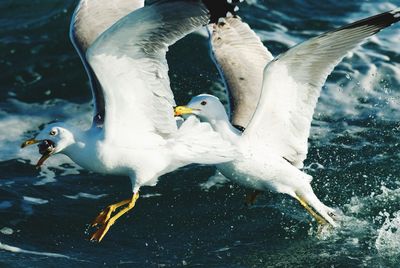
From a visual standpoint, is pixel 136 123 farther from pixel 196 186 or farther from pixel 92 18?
pixel 196 186

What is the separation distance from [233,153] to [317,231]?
1403mm

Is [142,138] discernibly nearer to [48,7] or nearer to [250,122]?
[250,122]

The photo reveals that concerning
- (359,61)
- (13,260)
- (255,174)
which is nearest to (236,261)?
(255,174)

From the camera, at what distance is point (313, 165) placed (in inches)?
385

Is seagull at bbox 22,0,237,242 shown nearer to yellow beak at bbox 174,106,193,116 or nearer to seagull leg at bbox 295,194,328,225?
yellow beak at bbox 174,106,193,116

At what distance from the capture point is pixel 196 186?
9336mm

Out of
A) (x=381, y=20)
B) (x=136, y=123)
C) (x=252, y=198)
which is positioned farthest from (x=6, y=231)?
(x=381, y=20)

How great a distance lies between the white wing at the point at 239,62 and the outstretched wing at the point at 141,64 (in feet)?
4.95

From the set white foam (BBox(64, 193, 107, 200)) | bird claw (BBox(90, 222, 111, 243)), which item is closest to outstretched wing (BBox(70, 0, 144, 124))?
bird claw (BBox(90, 222, 111, 243))

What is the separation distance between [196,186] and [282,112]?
1.74 m

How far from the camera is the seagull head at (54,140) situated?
7316mm

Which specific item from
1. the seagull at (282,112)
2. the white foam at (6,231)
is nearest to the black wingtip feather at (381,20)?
the seagull at (282,112)

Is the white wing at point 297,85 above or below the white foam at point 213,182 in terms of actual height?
above

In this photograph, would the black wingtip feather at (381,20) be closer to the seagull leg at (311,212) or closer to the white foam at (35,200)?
the seagull leg at (311,212)
